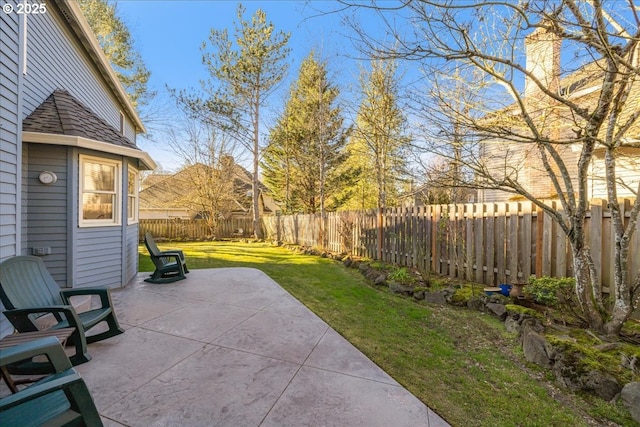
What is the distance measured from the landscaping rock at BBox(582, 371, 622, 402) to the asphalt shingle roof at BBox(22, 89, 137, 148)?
704 centimetres

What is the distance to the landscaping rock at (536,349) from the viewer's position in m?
2.93

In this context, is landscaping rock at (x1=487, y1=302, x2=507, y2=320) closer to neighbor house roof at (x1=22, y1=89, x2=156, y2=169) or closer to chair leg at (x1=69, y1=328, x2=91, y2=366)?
chair leg at (x1=69, y1=328, x2=91, y2=366)

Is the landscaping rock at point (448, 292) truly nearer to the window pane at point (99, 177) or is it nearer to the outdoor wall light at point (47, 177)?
the window pane at point (99, 177)

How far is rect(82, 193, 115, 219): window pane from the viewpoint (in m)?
5.27

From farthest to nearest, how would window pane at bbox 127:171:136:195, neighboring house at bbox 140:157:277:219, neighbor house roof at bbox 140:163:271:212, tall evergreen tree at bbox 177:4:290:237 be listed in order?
neighbor house roof at bbox 140:163:271:212, neighboring house at bbox 140:157:277:219, tall evergreen tree at bbox 177:4:290:237, window pane at bbox 127:171:136:195

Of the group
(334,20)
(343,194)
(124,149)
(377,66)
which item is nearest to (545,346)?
(334,20)

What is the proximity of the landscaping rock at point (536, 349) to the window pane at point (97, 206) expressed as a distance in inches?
260

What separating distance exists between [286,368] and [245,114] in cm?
1659

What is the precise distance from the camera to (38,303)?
3000mm

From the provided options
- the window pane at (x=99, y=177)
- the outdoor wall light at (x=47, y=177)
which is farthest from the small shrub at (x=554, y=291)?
the outdoor wall light at (x=47, y=177)

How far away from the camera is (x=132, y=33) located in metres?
15.2

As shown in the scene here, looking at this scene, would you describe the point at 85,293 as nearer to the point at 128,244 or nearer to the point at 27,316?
the point at 27,316

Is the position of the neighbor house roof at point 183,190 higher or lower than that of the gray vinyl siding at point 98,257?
higher

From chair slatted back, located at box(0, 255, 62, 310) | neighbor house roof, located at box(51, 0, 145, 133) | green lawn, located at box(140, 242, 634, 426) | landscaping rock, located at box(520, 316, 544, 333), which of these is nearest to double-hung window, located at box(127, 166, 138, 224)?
neighbor house roof, located at box(51, 0, 145, 133)
